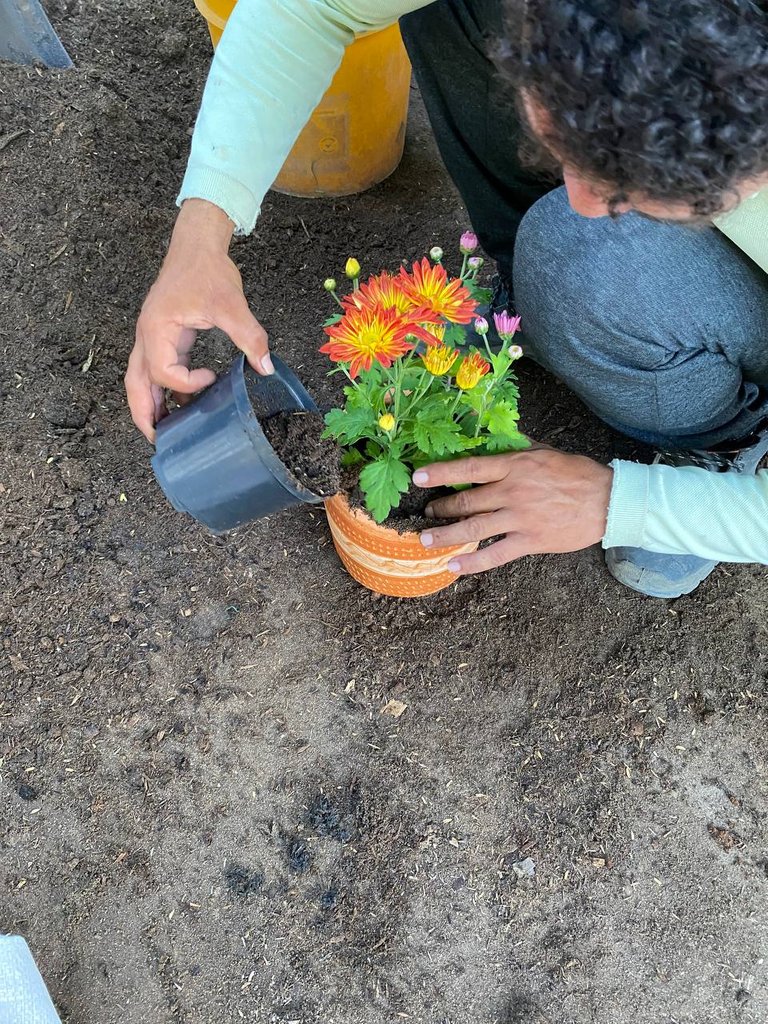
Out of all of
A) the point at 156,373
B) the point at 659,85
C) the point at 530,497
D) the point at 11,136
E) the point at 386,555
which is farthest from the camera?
the point at 11,136

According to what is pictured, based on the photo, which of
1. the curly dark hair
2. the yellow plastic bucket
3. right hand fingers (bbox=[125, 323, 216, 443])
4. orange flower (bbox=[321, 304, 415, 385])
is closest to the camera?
the curly dark hair

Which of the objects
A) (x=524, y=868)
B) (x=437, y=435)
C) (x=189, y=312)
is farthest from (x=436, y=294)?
(x=524, y=868)

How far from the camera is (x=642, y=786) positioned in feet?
4.82

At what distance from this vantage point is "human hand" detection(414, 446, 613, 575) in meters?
1.20

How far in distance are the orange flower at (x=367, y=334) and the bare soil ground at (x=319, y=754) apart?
70 cm

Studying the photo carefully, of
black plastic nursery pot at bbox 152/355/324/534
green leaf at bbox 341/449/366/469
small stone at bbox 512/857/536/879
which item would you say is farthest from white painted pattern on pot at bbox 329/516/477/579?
small stone at bbox 512/857/536/879

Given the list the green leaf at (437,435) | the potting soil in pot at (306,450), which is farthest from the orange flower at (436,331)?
the potting soil in pot at (306,450)

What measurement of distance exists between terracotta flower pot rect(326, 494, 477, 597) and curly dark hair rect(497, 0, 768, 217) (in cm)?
68

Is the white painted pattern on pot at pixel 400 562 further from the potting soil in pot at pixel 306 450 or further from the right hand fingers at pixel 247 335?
the right hand fingers at pixel 247 335

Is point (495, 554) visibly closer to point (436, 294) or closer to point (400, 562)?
point (400, 562)

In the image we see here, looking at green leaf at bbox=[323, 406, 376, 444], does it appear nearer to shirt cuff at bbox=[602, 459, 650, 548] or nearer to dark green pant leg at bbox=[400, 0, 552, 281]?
shirt cuff at bbox=[602, 459, 650, 548]

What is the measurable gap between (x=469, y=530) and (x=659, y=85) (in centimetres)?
67

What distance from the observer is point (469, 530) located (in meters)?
1.20

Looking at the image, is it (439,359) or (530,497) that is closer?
(439,359)
